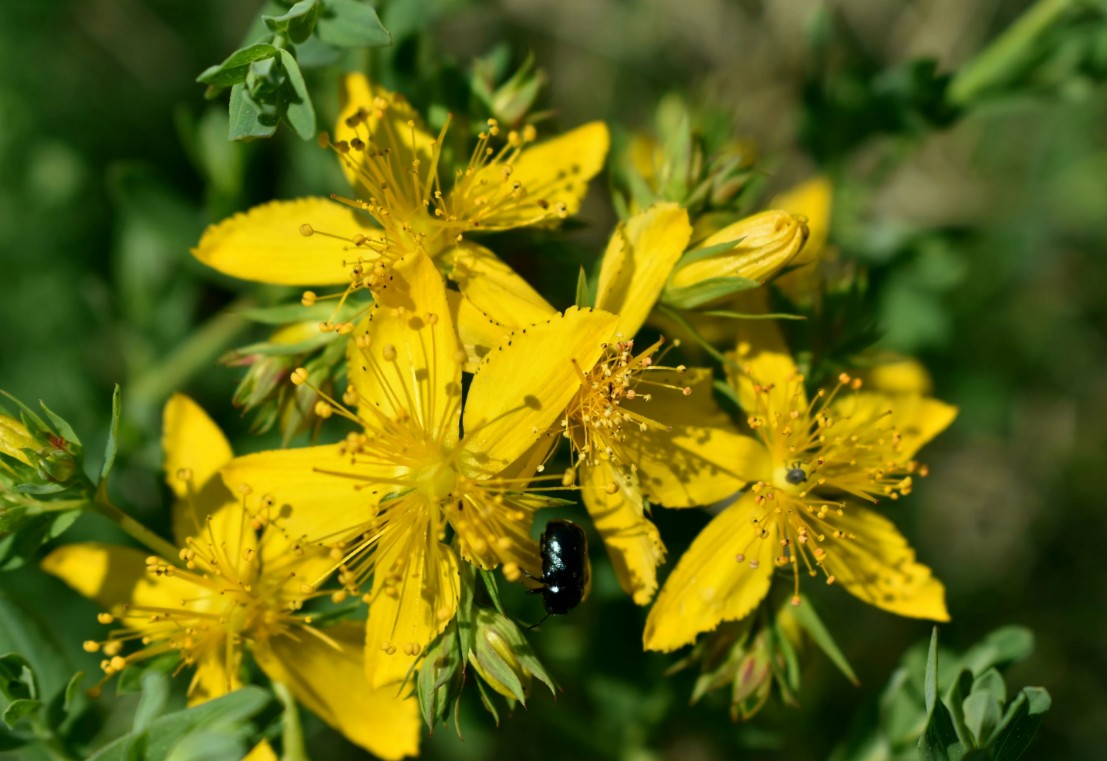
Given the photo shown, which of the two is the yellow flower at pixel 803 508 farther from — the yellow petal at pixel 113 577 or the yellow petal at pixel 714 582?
the yellow petal at pixel 113 577

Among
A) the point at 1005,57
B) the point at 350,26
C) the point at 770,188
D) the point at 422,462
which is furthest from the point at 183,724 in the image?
the point at 770,188

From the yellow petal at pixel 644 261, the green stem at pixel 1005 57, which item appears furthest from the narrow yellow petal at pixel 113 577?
the green stem at pixel 1005 57

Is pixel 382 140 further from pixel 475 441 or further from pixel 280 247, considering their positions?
pixel 475 441

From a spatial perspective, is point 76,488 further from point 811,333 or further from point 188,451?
point 811,333

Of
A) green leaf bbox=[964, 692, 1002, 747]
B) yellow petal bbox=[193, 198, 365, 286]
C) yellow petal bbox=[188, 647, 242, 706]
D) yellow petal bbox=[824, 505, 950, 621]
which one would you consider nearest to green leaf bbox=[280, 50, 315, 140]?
yellow petal bbox=[193, 198, 365, 286]

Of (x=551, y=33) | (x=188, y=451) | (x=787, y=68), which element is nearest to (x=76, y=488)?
(x=188, y=451)

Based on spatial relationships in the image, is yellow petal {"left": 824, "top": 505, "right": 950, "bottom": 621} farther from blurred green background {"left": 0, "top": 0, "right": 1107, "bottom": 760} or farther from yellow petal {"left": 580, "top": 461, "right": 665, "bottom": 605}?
yellow petal {"left": 580, "top": 461, "right": 665, "bottom": 605}
